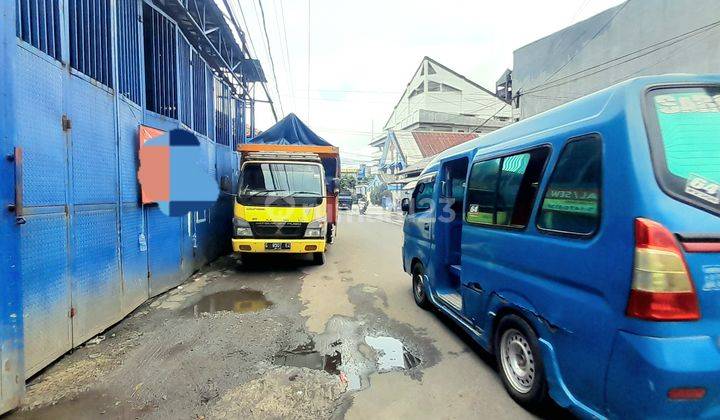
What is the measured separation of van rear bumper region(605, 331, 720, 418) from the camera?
175cm

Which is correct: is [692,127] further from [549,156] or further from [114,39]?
[114,39]

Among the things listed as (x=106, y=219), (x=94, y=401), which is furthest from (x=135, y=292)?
(x=94, y=401)

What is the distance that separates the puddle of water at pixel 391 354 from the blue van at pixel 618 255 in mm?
971

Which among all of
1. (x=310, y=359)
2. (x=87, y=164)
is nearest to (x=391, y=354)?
(x=310, y=359)

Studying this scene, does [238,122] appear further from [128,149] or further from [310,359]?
[310,359]

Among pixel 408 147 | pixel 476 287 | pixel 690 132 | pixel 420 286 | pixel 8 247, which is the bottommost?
pixel 420 286

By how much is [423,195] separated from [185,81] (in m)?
5.48

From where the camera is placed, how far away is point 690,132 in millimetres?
1975

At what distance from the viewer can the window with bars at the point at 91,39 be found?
391cm

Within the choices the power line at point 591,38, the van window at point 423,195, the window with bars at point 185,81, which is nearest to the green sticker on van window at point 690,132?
the van window at point 423,195

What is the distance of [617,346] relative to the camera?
191 centimetres

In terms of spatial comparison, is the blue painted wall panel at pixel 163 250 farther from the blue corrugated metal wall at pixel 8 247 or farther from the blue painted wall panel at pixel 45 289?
the blue corrugated metal wall at pixel 8 247

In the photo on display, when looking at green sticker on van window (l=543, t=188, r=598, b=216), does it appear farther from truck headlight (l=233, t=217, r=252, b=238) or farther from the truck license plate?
truck headlight (l=233, t=217, r=252, b=238)

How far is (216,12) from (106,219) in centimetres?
666
